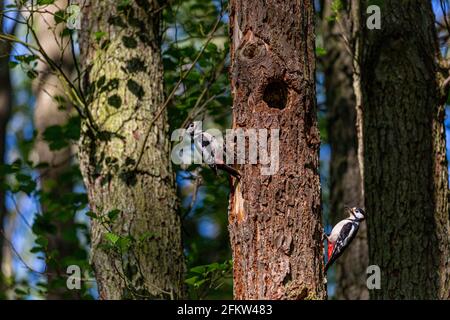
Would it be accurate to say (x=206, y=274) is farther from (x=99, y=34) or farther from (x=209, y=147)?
(x=99, y=34)

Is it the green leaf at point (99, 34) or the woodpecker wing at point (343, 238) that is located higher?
the green leaf at point (99, 34)

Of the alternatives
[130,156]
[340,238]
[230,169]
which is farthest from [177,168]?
[230,169]

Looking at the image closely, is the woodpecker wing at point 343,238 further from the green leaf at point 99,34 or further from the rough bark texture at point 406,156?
the green leaf at point 99,34

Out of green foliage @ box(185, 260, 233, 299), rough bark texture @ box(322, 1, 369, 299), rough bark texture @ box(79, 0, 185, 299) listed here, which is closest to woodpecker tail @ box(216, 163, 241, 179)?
green foliage @ box(185, 260, 233, 299)

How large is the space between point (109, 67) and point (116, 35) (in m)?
0.26

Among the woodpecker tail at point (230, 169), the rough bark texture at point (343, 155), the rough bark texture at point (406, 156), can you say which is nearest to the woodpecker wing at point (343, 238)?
the rough bark texture at point (406, 156)

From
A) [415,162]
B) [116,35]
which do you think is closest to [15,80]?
[116,35]

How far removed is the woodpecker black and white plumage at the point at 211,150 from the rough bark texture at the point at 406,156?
1.59 m

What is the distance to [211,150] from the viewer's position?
4512 millimetres

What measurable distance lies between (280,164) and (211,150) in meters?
0.51

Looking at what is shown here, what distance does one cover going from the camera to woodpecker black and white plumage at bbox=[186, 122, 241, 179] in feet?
14.0

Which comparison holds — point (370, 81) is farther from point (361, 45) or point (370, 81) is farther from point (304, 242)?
point (304, 242)

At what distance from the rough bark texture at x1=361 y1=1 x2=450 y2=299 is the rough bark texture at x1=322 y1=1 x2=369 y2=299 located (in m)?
2.04

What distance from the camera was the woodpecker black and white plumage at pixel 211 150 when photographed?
426cm
